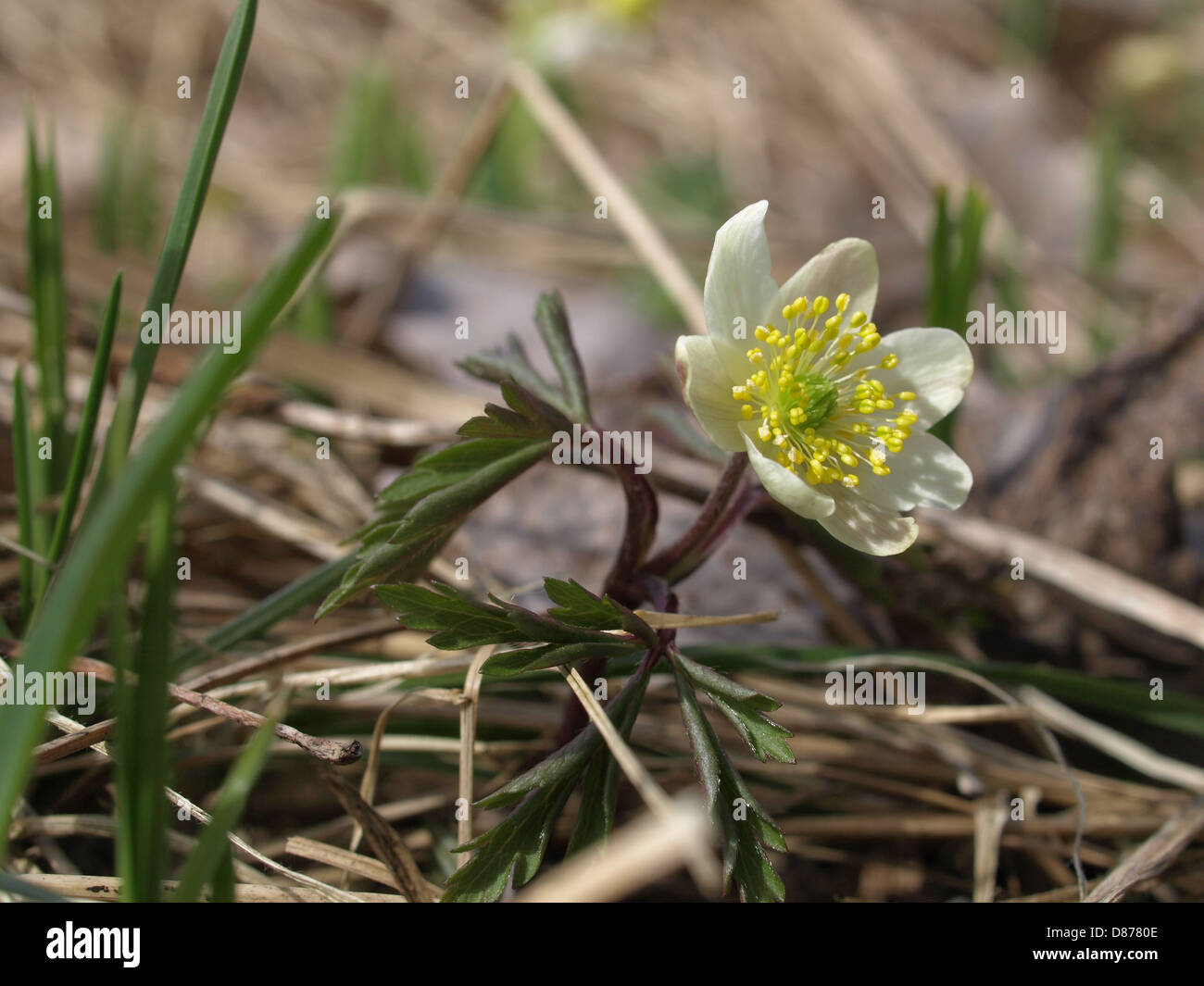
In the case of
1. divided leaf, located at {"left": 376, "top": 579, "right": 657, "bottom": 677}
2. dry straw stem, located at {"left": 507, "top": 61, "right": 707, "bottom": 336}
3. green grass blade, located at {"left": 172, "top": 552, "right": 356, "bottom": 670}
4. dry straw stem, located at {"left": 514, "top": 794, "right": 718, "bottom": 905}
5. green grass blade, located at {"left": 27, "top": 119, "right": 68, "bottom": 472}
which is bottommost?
dry straw stem, located at {"left": 514, "top": 794, "right": 718, "bottom": 905}

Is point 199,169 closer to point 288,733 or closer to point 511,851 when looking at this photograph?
point 288,733

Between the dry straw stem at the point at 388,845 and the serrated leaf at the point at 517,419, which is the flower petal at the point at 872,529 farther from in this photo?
the dry straw stem at the point at 388,845

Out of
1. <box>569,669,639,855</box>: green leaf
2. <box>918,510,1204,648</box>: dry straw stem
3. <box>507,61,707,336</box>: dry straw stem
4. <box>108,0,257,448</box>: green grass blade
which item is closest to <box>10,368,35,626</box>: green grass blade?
<box>108,0,257,448</box>: green grass blade

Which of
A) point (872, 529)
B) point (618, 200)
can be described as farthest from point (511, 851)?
point (618, 200)

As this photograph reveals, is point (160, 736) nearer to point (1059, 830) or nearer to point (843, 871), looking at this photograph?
point (843, 871)

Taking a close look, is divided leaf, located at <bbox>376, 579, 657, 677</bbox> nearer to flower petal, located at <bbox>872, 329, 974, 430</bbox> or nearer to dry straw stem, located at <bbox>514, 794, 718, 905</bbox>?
dry straw stem, located at <bbox>514, 794, 718, 905</bbox>
